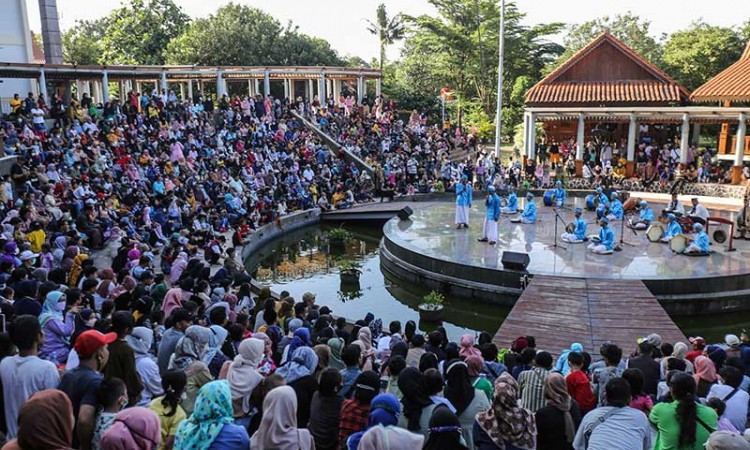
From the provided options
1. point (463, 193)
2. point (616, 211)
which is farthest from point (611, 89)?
point (463, 193)

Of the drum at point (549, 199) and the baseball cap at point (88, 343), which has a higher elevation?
the baseball cap at point (88, 343)

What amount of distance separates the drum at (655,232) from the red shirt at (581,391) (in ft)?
37.3

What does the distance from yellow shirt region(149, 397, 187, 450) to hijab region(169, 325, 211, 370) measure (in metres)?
1.20

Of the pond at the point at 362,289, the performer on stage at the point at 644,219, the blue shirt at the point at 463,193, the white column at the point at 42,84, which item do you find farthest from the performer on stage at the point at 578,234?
the white column at the point at 42,84

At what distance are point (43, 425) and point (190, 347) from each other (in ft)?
8.78

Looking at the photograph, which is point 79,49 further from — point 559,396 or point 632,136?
point 559,396

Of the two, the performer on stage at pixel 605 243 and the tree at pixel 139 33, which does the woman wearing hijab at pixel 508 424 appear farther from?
the tree at pixel 139 33

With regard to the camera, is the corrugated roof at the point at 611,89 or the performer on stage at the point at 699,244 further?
the corrugated roof at the point at 611,89

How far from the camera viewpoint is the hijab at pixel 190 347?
5.70m

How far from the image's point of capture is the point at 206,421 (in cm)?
392

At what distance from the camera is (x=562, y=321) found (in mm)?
11422

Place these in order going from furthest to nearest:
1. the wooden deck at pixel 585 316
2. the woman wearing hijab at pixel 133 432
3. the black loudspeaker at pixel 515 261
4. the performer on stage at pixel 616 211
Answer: the performer on stage at pixel 616 211, the black loudspeaker at pixel 515 261, the wooden deck at pixel 585 316, the woman wearing hijab at pixel 133 432

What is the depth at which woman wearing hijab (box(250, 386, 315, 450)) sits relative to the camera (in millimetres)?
4035

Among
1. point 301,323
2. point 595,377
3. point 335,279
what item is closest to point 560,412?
point 595,377
